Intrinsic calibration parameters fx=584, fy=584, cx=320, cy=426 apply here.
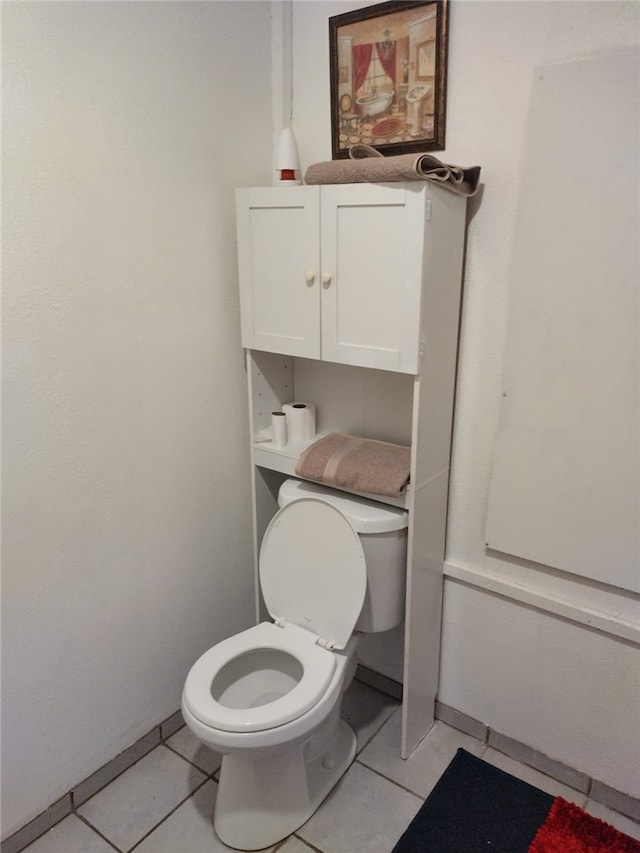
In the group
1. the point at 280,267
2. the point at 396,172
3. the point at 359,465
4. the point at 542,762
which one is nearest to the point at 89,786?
the point at 359,465

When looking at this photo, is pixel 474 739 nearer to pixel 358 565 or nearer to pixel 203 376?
pixel 358 565

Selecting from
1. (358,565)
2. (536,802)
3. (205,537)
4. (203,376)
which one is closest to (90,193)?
(203,376)

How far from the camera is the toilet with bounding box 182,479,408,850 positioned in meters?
1.39

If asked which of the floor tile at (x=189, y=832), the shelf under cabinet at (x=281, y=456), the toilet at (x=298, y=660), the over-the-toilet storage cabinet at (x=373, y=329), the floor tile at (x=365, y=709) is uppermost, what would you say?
the over-the-toilet storage cabinet at (x=373, y=329)

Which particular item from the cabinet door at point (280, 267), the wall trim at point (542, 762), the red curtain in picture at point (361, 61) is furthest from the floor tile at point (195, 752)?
the red curtain in picture at point (361, 61)

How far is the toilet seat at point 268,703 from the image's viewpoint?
1.33 metres

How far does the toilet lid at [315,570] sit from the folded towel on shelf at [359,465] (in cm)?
9

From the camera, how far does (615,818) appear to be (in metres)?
1.54

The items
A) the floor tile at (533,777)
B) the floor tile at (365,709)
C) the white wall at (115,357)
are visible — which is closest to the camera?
the white wall at (115,357)

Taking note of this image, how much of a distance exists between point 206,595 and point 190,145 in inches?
51.3

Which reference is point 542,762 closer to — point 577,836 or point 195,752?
point 577,836

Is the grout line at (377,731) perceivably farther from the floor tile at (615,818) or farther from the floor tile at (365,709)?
the floor tile at (615,818)

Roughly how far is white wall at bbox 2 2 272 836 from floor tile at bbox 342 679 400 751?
55 centimetres

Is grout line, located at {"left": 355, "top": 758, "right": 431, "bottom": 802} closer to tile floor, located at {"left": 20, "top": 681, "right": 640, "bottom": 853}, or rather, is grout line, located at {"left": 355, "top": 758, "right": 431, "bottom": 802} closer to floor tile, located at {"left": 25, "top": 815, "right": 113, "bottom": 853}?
tile floor, located at {"left": 20, "top": 681, "right": 640, "bottom": 853}
